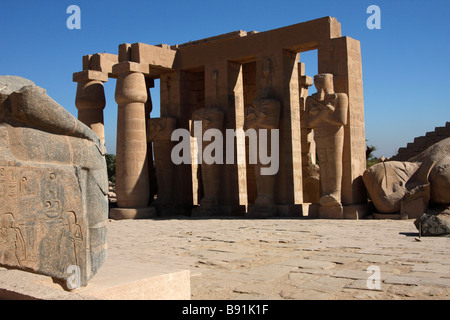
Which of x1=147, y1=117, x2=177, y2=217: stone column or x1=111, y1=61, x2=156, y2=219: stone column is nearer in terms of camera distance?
x1=111, y1=61, x2=156, y2=219: stone column

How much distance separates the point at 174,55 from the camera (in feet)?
50.4

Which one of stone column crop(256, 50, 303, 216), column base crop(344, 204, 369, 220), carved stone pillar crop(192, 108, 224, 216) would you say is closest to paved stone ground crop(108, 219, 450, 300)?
column base crop(344, 204, 369, 220)

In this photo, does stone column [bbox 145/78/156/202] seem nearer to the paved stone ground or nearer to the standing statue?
the paved stone ground

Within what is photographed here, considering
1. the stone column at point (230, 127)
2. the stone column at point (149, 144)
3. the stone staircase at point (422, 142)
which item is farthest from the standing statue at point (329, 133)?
the stone column at point (149, 144)

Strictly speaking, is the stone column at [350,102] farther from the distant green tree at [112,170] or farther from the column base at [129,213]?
the distant green tree at [112,170]

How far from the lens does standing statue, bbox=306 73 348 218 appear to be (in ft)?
37.8

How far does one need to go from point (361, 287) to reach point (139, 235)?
5.64m

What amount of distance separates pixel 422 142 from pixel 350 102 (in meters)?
4.19

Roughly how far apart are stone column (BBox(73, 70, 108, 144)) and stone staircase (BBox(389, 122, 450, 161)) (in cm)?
841

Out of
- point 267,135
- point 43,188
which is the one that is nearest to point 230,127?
point 267,135

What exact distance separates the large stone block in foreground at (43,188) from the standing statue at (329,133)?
818cm

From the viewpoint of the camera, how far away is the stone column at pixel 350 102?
11812 millimetres
